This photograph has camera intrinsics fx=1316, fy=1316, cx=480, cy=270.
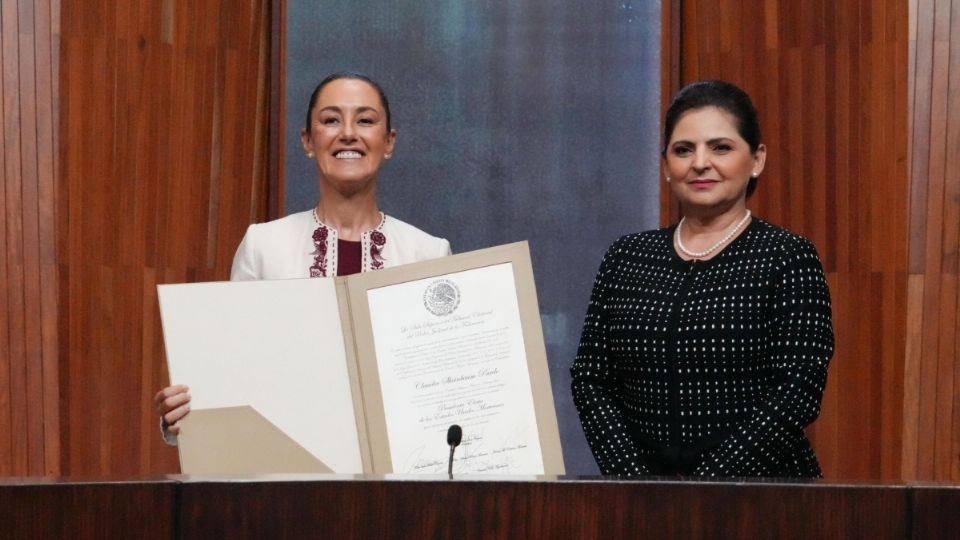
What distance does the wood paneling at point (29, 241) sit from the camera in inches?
131

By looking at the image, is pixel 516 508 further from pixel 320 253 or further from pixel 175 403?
pixel 320 253

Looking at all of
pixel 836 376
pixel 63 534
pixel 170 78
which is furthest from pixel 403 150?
pixel 63 534

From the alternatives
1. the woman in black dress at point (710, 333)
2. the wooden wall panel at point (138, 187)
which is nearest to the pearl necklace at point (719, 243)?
the woman in black dress at point (710, 333)

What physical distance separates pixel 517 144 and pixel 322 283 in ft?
4.91

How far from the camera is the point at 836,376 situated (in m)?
3.41

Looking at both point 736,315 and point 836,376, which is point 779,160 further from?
point 736,315

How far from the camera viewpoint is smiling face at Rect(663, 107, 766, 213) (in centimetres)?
234

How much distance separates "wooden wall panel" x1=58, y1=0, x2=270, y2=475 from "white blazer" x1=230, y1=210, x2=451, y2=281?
0.92 m

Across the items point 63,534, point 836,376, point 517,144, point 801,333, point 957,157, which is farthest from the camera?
point 517,144

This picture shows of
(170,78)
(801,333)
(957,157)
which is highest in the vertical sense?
(170,78)

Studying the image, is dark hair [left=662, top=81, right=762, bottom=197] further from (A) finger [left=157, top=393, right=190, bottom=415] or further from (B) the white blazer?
(A) finger [left=157, top=393, right=190, bottom=415]

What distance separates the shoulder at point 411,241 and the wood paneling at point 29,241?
3.78 feet

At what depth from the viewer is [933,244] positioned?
3.24 m

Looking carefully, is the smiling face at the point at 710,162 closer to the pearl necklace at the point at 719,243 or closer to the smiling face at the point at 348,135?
the pearl necklace at the point at 719,243
